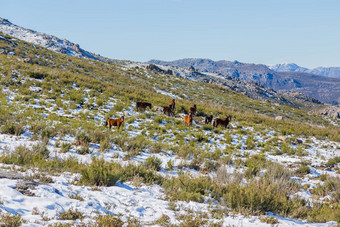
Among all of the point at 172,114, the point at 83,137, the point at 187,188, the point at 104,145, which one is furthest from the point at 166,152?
the point at 172,114

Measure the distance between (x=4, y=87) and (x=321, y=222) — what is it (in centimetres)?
1723

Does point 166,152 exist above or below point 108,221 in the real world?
below

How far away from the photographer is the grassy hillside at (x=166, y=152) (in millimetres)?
4785

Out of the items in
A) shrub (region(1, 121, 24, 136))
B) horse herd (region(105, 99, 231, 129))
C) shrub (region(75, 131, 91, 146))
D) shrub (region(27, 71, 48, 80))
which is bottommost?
shrub (region(75, 131, 91, 146))

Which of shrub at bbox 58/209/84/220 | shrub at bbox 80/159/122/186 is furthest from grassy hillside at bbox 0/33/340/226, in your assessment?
shrub at bbox 58/209/84/220

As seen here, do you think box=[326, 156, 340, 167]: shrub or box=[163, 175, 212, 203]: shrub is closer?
Result: box=[163, 175, 212, 203]: shrub

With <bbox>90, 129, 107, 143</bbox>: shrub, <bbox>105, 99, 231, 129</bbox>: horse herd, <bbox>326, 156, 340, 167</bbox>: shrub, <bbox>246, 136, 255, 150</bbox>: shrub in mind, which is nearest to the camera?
<bbox>90, 129, 107, 143</bbox>: shrub

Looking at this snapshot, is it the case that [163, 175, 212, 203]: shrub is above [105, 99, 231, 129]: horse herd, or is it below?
below

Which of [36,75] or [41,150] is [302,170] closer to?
[41,150]

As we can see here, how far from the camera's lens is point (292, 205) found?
15.1 feet

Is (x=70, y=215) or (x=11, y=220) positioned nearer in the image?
(x=11, y=220)

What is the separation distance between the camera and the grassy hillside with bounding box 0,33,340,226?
4.79m

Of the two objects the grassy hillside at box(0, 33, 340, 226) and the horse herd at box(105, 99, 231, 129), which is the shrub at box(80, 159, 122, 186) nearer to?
the grassy hillside at box(0, 33, 340, 226)

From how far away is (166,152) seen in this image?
8.71 m
